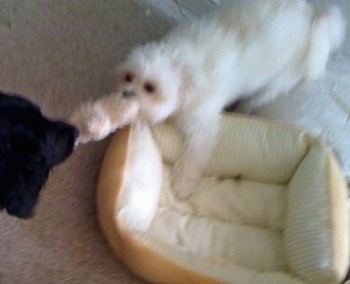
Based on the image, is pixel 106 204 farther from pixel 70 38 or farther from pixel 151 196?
pixel 70 38

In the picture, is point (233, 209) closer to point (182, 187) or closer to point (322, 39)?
point (182, 187)

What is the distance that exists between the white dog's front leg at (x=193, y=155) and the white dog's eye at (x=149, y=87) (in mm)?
164

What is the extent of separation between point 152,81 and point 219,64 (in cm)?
21

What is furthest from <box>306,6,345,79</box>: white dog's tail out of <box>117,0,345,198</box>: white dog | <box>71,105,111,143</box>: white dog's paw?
<box>71,105,111,143</box>: white dog's paw

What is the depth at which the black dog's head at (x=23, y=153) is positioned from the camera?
103 centimetres

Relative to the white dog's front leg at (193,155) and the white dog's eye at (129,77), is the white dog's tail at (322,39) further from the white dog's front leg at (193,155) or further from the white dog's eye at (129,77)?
the white dog's eye at (129,77)

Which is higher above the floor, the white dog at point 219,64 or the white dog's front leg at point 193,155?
the white dog at point 219,64

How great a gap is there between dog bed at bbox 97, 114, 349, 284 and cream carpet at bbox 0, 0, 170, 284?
80mm

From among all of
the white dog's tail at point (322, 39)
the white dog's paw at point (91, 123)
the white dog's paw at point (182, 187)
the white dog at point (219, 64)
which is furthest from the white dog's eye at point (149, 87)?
the white dog's tail at point (322, 39)

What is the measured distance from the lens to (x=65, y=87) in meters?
1.72

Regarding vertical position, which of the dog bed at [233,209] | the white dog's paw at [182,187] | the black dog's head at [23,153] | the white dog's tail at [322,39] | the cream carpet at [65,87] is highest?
the white dog's tail at [322,39]

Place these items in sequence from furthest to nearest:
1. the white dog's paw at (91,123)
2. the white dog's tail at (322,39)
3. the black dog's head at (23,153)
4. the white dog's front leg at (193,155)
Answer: the white dog's tail at (322,39)
the white dog's front leg at (193,155)
the white dog's paw at (91,123)
the black dog's head at (23,153)

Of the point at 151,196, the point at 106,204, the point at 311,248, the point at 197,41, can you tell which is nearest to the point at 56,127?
the point at 106,204

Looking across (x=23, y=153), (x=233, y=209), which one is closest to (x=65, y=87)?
(x=233, y=209)
